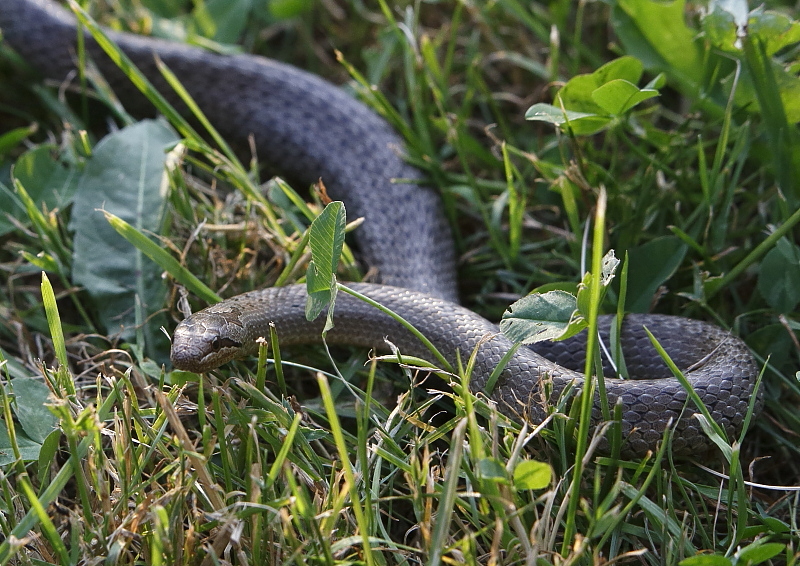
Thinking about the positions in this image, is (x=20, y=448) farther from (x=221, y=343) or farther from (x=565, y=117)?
(x=565, y=117)

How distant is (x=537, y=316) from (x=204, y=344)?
1.27 m

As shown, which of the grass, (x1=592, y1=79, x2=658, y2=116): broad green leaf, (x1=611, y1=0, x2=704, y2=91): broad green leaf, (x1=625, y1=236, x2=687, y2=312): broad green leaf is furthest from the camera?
(x1=611, y1=0, x2=704, y2=91): broad green leaf

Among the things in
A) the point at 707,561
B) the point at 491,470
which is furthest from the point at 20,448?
the point at 707,561

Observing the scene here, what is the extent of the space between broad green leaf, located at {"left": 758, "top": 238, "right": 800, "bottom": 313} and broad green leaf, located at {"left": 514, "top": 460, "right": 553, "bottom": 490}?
5.08 feet

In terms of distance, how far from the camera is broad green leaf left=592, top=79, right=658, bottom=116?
10.2 feet

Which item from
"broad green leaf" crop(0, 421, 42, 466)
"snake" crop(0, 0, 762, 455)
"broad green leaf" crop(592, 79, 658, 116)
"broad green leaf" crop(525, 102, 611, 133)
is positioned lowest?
"broad green leaf" crop(0, 421, 42, 466)

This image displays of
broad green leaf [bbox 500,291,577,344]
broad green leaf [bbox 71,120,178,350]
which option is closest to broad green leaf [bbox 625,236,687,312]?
broad green leaf [bbox 500,291,577,344]

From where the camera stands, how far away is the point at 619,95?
318 cm

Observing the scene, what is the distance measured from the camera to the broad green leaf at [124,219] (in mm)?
3418

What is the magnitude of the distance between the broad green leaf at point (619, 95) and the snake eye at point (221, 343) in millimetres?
1846

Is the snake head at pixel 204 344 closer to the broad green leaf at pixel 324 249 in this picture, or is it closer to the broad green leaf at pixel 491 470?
the broad green leaf at pixel 324 249

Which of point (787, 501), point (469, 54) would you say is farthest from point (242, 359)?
point (469, 54)

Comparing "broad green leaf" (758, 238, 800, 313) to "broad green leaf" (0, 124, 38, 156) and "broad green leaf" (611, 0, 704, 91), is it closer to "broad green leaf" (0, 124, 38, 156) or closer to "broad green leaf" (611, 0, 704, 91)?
"broad green leaf" (611, 0, 704, 91)

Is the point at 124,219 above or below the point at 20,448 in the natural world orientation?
above
